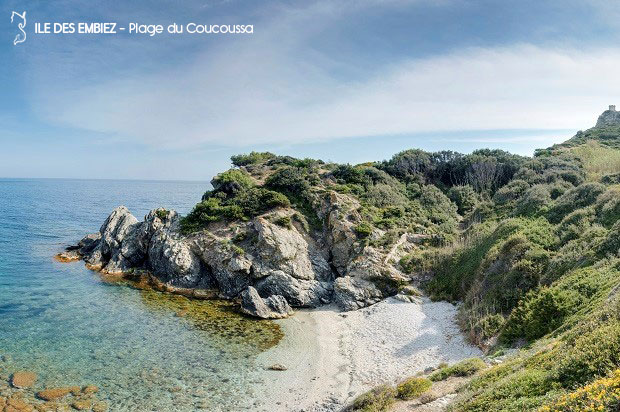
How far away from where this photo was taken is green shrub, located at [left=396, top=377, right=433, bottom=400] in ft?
44.8

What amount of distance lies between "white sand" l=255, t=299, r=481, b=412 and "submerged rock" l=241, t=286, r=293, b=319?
0.98m

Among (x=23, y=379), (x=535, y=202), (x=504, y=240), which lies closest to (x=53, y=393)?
(x=23, y=379)

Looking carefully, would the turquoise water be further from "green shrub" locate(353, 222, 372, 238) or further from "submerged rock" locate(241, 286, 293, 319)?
"green shrub" locate(353, 222, 372, 238)

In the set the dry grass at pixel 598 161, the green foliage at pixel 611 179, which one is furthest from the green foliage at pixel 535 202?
the dry grass at pixel 598 161

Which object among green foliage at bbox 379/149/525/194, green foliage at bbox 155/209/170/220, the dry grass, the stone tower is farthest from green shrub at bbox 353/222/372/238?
the stone tower

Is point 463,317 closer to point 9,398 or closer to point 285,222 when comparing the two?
point 285,222

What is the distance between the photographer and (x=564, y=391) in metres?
8.13

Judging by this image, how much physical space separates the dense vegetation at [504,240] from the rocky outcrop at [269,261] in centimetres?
147

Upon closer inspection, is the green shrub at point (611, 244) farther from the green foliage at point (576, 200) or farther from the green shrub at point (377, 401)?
the green shrub at point (377, 401)

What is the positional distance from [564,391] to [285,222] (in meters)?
28.4

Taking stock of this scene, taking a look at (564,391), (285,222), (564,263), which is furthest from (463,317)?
(285,222)

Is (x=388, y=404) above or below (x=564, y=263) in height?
below

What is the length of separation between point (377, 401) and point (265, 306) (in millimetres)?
14814

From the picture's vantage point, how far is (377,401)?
44.4ft
